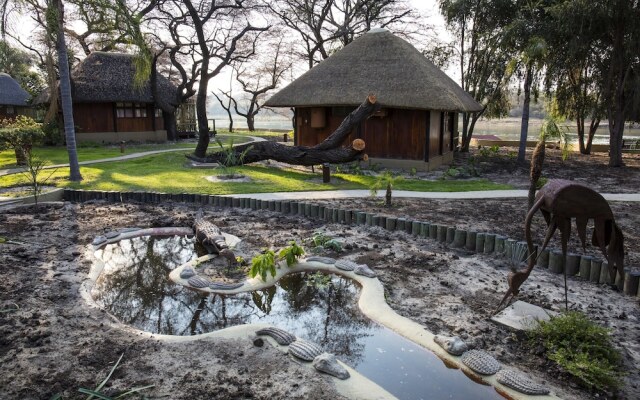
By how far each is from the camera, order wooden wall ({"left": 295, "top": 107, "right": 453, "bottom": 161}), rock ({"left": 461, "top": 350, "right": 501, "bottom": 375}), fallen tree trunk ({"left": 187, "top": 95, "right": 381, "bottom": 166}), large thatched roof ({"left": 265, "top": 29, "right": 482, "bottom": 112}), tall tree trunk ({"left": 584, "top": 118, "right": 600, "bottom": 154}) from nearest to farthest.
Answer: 1. rock ({"left": 461, "top": 350, "right": 501, "bottom": 375})
2. fallen tree trunk ({"left": 187, "top": 95, "right": 381, "bottom": 166})
3. large thatched roof ({"left": 265, "top": 29, "right": 482, "bottom": 112})
4. wooden wall ({"left": 295, "top": 107, "right": 453, "bottom": 161})
5. tall tree trunk ({"left": 584, "top": 118, "right": 600, "bottom": 154})

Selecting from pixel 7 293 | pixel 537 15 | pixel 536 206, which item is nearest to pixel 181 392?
pixel 7 293

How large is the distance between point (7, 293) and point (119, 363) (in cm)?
272

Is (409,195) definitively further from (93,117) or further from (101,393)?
(93,117)

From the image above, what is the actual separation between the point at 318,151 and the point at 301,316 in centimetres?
1016

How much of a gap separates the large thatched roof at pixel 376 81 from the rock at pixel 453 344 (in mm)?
12119

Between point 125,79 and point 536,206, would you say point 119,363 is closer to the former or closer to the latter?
point 536,206

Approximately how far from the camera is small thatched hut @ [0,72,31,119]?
30141 mm

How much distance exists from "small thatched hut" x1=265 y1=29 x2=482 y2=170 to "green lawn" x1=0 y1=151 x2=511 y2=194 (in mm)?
2958

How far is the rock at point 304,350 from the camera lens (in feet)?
15.2

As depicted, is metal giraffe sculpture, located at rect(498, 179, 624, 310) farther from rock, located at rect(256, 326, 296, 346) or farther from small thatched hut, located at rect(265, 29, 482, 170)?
small thatched hut, located at rect(265, 29, 482, 170)

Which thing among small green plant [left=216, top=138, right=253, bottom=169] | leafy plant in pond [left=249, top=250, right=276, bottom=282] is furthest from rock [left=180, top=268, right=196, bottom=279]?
small green plant [left=216, top=138, right=253, bottom=169]

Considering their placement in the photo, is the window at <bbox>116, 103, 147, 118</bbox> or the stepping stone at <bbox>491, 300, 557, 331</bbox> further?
the window at <bbox>116, 103, 147, 118</bbox>

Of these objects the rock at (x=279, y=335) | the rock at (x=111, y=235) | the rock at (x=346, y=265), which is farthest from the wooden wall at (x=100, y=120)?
the rock at (x=279, y=335)

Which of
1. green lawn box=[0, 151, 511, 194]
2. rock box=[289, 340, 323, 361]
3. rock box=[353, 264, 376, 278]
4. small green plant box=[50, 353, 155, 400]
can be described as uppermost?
green lawn box=[0, 151, 511, 194]
